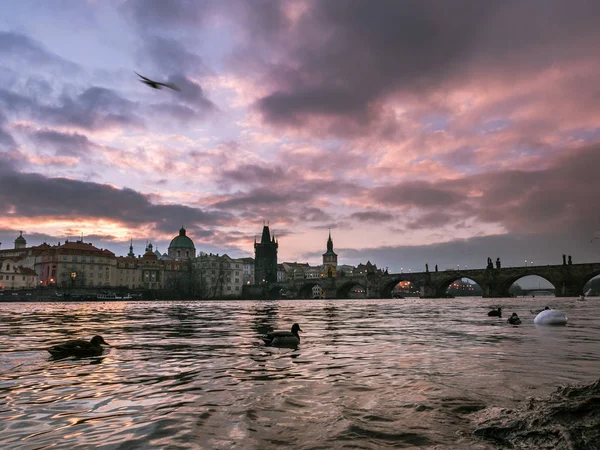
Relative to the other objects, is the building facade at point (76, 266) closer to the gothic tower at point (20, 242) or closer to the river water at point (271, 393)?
the gothic tower at point (20, 242)

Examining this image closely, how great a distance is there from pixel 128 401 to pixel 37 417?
1279 millimetres

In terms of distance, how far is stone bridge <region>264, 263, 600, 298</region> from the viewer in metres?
101

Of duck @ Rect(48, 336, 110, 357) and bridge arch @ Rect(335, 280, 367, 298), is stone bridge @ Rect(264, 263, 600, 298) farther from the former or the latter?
duck @ Rect(48, 336, 110, 357)

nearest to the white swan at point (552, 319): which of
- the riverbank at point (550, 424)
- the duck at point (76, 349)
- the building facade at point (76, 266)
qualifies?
the riverbank at point (550, 424)

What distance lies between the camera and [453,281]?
131375mm

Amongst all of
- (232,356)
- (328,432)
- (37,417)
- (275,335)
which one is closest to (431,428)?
(328,432)

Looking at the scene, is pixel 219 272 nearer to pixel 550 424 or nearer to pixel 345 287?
pixel 345 287

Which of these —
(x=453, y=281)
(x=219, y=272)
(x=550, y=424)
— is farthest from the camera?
(x=219, y=272)

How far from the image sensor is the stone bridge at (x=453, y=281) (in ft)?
330

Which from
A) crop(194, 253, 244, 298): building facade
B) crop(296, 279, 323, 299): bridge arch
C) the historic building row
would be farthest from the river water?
crop(194, 253, 244, 298): building facade

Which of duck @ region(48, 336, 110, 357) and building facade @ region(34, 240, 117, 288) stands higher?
building facade @ region(34, 240, 117, 288)

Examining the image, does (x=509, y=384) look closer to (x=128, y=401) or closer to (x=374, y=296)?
(x=128, y=401)

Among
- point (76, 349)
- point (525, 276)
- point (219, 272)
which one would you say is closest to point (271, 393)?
point (76, 349)

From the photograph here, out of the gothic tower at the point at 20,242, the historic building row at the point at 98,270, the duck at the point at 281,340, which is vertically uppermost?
the gothic tower at the point at 20,242
